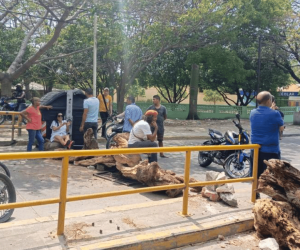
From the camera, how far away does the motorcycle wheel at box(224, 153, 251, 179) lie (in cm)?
839

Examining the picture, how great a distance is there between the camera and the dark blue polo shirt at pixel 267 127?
5668 mm

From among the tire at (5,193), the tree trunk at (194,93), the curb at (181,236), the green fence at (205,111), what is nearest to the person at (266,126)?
the curb at (181,236)

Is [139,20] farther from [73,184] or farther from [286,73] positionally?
[286,73]

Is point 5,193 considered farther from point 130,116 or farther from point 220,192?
point 130,116

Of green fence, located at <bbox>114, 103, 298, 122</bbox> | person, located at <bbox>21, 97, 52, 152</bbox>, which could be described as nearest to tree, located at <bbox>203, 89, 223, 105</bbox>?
green fence, located at <bbox>114, 103, 298, 122</bbox>

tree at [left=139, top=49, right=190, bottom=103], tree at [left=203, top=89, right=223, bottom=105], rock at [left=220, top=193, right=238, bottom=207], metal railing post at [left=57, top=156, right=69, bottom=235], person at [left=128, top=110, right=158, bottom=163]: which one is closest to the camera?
metal railing post at [left=57, top=156, right=69, bottom=235]

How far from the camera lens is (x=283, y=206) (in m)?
4.83

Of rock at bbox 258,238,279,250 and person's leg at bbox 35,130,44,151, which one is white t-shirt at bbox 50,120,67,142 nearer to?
person's leg at bbox 35,130,44,151

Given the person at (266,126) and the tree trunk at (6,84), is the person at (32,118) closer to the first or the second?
the person at (266,126)

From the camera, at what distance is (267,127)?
5723 millimetres

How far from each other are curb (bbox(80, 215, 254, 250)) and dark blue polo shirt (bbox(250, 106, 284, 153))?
3.69 feet

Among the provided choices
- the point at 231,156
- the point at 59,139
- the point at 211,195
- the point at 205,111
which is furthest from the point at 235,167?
the point at 205,111

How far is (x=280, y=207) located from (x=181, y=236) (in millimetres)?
1318

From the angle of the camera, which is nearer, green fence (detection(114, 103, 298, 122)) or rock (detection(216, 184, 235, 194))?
rock (detection(216, 184, 235, 194))
